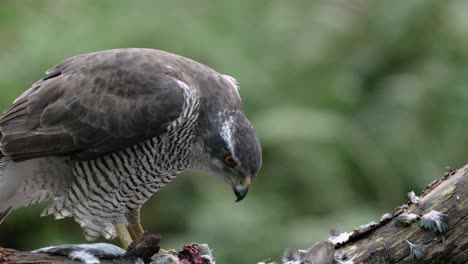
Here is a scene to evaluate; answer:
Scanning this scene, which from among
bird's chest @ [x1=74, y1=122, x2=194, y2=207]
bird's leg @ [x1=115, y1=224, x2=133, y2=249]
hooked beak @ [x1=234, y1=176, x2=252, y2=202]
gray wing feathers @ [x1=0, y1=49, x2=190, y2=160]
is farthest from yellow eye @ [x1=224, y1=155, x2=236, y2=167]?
bird's leg @ [x1=115, y1=224, x2=133, y2=249]

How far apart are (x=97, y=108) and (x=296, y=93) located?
10.7 ft

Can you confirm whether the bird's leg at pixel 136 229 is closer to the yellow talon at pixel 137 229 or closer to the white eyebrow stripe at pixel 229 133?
the yellow talon at pixel 137 229

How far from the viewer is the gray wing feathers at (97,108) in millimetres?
4523

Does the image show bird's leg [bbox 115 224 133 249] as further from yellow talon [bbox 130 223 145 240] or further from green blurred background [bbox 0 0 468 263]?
green blurred background [bbox 0 0 468 263]

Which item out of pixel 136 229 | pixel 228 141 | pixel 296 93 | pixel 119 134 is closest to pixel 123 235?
pixel 136 229

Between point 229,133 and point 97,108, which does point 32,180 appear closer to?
point 97,108

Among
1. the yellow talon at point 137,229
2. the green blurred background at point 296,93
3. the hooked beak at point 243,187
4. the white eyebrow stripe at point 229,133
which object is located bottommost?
the hooked beak at point 243,187

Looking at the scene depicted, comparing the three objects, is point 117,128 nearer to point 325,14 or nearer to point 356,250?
point 356,250

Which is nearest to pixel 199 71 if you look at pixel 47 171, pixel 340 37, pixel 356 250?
pixel 47 171

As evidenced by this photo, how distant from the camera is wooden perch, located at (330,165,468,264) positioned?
3.89 m

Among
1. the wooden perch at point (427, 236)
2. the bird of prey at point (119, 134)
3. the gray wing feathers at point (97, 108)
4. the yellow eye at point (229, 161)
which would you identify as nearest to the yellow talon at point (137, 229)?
the bird of prey at point (119, 134)

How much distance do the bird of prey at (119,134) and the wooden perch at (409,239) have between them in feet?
2.04

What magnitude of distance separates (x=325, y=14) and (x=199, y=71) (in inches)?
148

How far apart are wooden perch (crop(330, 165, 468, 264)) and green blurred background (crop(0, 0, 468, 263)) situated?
2055 millimetres
